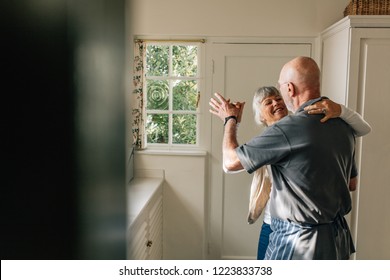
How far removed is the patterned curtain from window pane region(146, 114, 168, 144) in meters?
0.08

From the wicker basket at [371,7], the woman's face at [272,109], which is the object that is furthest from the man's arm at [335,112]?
the wicker basket at [371,7]

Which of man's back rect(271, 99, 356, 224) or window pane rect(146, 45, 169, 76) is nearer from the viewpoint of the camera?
man's back rect(271, 99, 356, 224)

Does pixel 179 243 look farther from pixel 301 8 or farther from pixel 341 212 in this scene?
pixel 301 8

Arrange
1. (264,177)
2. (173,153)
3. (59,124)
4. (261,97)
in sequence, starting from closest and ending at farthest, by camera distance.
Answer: (59,124), (264,177), (261,97), (173,153)

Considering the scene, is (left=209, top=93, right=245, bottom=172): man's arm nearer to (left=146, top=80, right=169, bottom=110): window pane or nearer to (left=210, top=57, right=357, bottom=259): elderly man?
(left=210, top=57, right=357, bottom=259): elderly man

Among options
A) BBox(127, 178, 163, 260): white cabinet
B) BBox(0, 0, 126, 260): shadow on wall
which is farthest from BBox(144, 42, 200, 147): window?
BBox(0, 0, 126, 260): shadow on wall

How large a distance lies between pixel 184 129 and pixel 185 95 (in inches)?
10.1

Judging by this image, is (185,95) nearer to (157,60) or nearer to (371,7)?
(157,60)

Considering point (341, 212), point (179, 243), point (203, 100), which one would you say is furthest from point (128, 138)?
point (179, 243)

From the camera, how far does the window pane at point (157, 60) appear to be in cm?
263

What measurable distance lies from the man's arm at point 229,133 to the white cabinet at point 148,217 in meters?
0.60

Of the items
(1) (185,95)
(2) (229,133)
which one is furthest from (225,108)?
(1) (185,95)

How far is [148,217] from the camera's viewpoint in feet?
6.72

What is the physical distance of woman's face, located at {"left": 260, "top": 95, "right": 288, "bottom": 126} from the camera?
64.5 inches
